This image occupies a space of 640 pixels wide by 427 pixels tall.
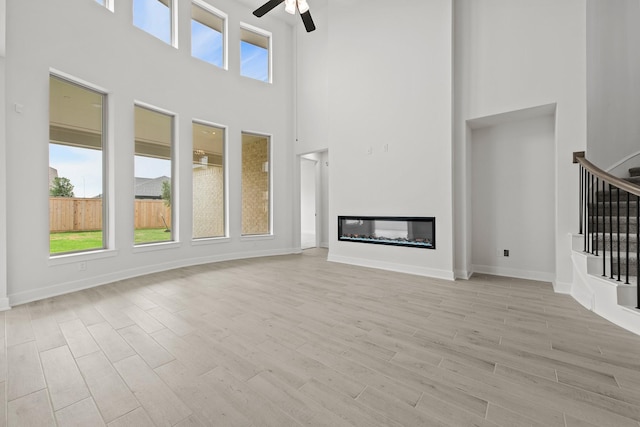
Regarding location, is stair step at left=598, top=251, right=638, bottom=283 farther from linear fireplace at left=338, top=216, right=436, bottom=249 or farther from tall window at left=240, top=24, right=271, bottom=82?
tall window at left=240, top=24, right=271, bottom=82

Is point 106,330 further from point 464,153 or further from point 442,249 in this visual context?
point 464,153

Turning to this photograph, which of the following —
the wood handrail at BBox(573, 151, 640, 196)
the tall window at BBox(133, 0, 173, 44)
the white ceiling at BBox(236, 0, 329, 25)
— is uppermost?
the white ceiling at BBox(236, 0, 329, 25)

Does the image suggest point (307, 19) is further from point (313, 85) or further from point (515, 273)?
point (515, 273)

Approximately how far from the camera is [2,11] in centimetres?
261

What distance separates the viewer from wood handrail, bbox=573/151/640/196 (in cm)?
227

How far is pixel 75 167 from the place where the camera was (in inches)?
145

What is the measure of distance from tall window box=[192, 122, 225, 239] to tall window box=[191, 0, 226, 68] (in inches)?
54.2

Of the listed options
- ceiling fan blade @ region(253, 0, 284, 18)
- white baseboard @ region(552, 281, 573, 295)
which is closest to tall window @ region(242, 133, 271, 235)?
ceiling fan blade @ region(253, 0, 284, 18)

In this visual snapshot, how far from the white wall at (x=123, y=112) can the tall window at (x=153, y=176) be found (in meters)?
0.20

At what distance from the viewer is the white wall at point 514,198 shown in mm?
3812

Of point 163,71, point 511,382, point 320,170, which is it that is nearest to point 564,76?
point 511,382

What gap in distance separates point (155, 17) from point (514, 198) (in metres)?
6.49

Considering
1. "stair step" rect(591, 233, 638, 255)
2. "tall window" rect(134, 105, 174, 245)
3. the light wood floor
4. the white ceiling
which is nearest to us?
the light wood floor

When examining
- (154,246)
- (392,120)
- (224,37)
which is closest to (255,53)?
(224,37)
